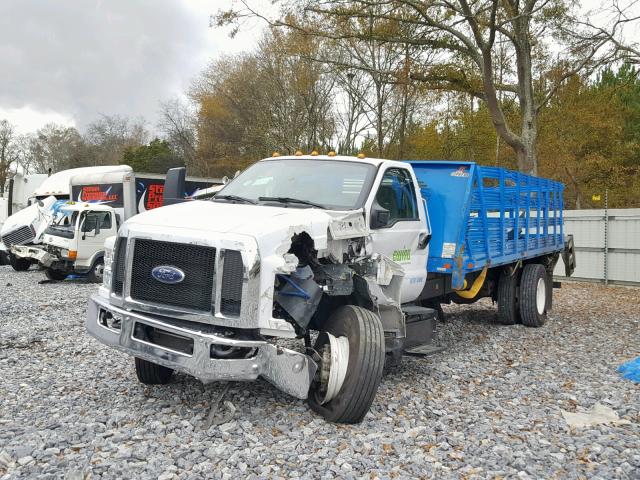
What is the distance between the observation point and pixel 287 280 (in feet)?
15.1

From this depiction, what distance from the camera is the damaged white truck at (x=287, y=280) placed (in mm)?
4344

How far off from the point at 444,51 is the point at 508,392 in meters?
14.2

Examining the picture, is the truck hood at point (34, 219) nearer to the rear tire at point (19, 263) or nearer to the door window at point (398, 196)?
the rear tire at point (19, 263)

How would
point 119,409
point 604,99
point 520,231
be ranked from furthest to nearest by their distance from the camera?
1. point 604,99
2. point 520,231
3. point 119,409

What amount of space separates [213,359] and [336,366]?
1010 millimetres

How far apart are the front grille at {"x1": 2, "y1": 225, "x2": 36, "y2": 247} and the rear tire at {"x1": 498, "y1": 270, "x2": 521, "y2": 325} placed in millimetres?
13181

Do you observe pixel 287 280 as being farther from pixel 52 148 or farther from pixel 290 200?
pixel 52 148

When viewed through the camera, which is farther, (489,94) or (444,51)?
(444,51)

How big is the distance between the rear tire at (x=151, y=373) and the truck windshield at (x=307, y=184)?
1.66m

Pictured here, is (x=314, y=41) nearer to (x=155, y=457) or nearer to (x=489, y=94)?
(x=489, y=94)

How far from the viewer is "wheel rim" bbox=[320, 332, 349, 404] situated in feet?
15.6

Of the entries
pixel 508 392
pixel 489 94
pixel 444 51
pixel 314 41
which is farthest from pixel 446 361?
pixel 314 41

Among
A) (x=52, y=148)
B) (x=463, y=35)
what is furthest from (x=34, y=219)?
(x=52, y=148)

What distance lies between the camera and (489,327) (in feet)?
31.4
